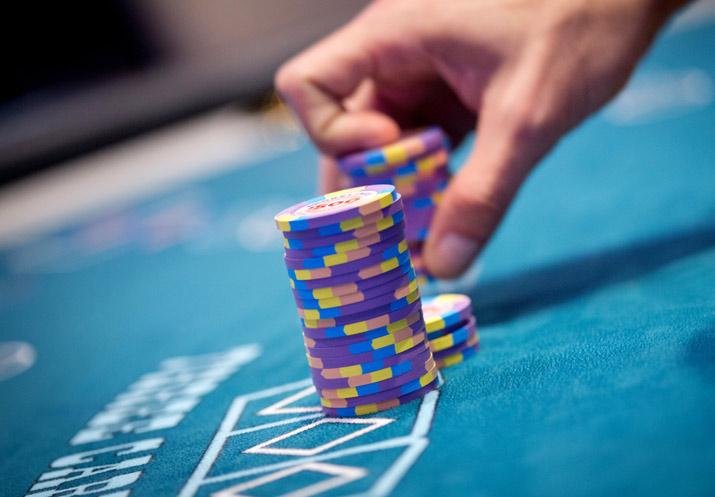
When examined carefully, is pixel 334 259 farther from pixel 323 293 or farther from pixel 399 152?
pixel 399 152

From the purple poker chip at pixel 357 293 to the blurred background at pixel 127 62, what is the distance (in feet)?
21.7

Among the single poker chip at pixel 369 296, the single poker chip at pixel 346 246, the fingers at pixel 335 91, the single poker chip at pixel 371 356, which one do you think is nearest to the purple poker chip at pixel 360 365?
the single poker chip at pixel 371 356

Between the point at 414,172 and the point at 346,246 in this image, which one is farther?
the point at 414,172

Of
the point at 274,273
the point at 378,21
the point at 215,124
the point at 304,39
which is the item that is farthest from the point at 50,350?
the point at 304,39

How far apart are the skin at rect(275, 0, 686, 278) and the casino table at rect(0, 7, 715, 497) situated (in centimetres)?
35

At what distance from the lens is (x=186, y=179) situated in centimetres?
675

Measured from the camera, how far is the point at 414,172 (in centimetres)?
247

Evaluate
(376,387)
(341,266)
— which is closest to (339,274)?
(341,266)

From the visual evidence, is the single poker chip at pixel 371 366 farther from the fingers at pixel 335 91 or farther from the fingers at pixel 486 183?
the fingers at pixel 335 91

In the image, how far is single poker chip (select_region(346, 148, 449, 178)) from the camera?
2.44 m

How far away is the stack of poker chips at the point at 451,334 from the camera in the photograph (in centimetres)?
193

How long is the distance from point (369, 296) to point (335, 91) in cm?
103

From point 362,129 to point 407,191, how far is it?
9.1 inches

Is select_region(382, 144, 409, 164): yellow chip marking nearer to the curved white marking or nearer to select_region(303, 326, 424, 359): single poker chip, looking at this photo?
select_region(303, 326, 424, 359): single poker chip
